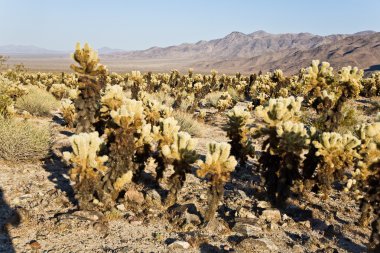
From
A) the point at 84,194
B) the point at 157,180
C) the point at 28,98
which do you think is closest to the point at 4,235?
the point at 84,194

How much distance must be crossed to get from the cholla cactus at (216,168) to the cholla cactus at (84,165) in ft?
5.86

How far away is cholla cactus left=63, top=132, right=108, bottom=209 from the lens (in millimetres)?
6230

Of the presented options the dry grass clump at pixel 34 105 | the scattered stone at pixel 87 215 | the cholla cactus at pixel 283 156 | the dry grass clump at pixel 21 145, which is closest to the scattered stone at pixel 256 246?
the cholla cactus at pixel 283 156

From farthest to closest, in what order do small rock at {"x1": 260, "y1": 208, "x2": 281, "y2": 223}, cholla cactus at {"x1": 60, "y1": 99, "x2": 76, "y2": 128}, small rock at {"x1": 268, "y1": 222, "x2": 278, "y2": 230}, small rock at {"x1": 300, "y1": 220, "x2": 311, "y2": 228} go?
cholla cactus at {"x1": 60, "y1": 99, "x2": 76, "y2": 128} < small rock at {"x1": 260, "y1": 208, "x2": 281, "y2": 223} < small rock at {"x1": 300, "y1": 220, "x2": 311, "y2": 228} < small rock at {"x1": 268, "y1": 222, "x2": 278, "y2": 230}

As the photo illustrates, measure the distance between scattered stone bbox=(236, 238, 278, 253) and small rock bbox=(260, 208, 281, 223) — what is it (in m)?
0.95

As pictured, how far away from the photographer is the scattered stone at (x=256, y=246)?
563 centimetres

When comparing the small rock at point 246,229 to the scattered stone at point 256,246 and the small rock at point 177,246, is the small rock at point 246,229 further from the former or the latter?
the small rock at point 177,246

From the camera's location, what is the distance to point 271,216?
6734 mm

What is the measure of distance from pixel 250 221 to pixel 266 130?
1919 mm

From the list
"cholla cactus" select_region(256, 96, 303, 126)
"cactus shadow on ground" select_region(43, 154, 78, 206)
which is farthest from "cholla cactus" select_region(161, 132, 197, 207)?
"cactus shadow on ground" select_region(43, 154, 78, 206)

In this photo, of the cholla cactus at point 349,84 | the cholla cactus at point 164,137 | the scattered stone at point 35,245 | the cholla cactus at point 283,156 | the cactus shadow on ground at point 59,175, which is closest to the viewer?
the scattered stone at point 35,245

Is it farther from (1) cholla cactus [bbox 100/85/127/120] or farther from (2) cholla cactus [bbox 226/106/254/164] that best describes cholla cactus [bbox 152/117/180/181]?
(2) cholla cactus [bbox 226/106/254/164]

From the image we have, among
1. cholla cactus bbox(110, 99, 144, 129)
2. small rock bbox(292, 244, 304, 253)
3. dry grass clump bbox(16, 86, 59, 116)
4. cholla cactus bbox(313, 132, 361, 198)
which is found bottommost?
small rock bbox(292, 244, 304, 253)

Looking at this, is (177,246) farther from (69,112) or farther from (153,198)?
(69,112)
